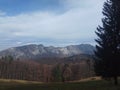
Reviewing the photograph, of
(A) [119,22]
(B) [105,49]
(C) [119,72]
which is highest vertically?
(A) [119,22]

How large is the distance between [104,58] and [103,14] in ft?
23.1

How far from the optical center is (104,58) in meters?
46.7

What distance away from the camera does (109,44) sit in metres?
47.5

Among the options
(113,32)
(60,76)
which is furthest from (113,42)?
(60,76)

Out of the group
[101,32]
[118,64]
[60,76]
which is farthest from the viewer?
[60,76]

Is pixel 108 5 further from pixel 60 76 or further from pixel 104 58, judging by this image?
pixel 60 76

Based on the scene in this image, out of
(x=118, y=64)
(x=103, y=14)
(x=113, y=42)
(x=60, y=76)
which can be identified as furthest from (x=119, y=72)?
(x=60, y=76)

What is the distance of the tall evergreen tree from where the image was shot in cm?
4625

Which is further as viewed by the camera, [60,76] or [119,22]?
[60,76]

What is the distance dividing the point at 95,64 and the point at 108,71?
246 cm

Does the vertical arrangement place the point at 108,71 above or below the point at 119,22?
below

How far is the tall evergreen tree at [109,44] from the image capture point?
46.2m

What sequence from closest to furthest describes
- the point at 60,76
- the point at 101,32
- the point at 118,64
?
the point at 118,64 → the point at 101,32 → the point at 60,76

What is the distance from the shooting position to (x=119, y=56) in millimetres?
46344
